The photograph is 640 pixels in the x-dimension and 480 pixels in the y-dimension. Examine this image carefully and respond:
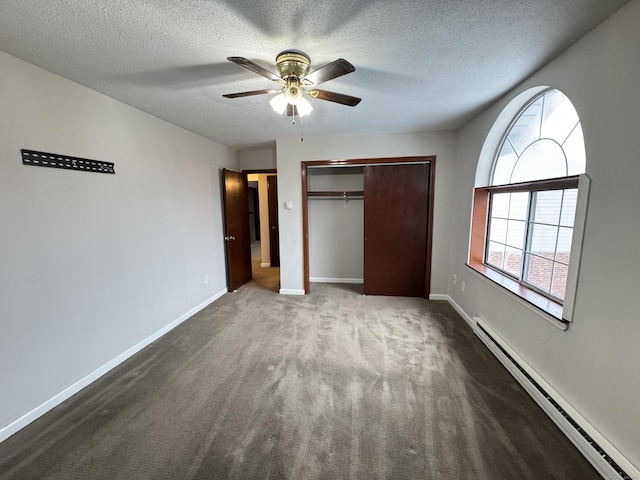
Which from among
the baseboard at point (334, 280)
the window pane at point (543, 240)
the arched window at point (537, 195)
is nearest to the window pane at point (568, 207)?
the arched window at point (537, 195)

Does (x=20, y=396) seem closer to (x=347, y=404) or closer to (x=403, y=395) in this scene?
(x=347, y=404)

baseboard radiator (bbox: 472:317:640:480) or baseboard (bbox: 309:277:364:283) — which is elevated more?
baseboard radiator (bbox: 472:317:640:480)

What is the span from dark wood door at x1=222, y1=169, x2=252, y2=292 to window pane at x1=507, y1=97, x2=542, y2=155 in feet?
11.7

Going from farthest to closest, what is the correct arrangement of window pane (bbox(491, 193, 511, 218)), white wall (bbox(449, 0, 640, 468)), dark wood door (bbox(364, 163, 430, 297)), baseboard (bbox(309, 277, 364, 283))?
baseboard (bbox(309, 277, 364, 283)) → dark wood door (bbox(364, 163, 430, 297)) → window pane (bbox(491, 193, 511, 218)) → white wall (bbox(449, 0, 640, 468))

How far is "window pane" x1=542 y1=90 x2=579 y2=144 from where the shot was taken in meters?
1.76

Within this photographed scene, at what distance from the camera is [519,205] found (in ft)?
7.80

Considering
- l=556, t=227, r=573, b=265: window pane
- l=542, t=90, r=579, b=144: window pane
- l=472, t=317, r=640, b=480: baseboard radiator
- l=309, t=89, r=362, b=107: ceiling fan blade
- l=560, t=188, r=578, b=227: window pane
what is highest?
l=309, t=89, r=362, b=107: ceiling fan blade

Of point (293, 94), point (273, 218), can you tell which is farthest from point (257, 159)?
point (293, 94)

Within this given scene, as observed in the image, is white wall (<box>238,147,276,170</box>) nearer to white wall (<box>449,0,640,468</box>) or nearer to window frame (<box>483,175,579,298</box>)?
window frame (<box>483,175,579,298</box>)

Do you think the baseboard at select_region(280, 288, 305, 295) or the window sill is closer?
the window sill

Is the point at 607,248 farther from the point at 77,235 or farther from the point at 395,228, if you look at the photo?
the point at 77,235

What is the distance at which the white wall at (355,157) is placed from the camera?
11.5ft

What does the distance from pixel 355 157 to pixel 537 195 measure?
2185mm

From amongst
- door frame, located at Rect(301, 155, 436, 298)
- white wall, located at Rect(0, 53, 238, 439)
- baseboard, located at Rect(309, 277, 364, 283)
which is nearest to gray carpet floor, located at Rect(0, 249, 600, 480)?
white wall, located at Rect(0, 53, 238, 439)
